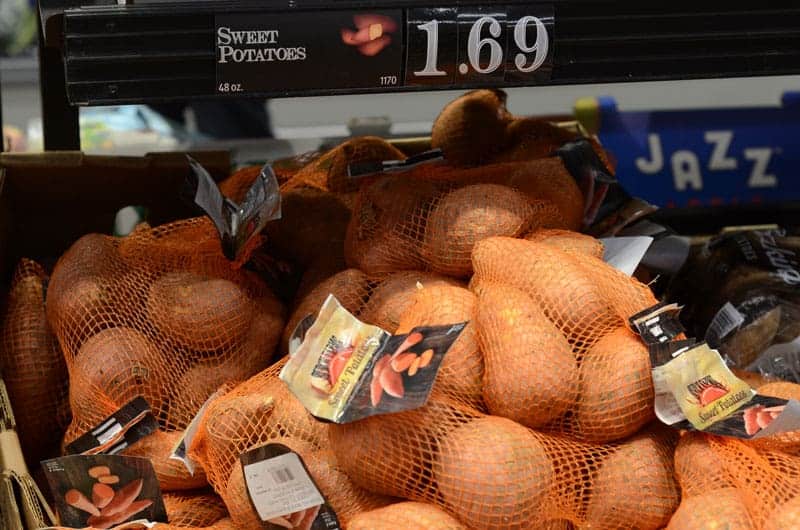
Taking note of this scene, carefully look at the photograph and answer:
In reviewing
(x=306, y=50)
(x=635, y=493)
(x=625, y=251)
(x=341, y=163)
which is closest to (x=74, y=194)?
(x=341, y=163)

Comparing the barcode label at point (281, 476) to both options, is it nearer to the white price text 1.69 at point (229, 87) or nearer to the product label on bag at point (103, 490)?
the product label on bag at point (103, 490)

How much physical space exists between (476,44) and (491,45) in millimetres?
27

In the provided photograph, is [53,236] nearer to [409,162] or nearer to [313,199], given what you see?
[313,199]

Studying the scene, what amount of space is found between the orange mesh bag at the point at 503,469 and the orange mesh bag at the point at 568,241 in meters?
0.41

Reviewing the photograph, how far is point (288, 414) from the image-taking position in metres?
1.71

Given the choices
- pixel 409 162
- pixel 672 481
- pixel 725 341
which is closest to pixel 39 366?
pixel 409 162

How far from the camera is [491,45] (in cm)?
171

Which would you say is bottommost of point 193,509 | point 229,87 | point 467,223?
point 193,509

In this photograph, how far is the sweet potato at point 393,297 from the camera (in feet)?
6.14

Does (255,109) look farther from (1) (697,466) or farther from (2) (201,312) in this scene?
(1) (697,466)

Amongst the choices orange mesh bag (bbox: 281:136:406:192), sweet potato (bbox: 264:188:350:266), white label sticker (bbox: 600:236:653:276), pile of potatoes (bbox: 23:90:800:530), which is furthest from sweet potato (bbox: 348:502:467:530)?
orange mesh bag (bbox: 281:136:406:192)

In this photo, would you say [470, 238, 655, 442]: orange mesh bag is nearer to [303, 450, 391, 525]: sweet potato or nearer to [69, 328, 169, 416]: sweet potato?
[303, 450, 391, 525]: sweet potato

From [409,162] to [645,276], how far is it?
1.93ft

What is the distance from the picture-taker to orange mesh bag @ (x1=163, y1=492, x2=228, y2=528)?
69.6 inches
